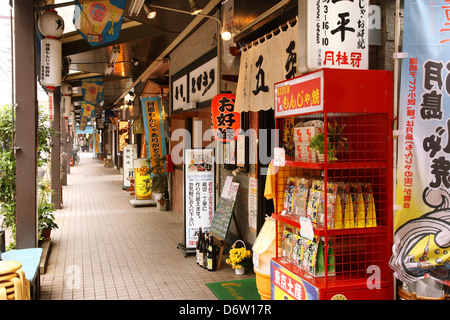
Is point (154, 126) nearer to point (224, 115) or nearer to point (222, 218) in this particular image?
point (224, 115)

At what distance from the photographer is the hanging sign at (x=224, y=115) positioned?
745cm

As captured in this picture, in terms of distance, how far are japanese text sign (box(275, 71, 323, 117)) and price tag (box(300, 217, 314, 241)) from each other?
42.3 inches

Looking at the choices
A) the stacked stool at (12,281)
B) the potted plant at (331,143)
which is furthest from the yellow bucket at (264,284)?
the stacked stool at (12,281)

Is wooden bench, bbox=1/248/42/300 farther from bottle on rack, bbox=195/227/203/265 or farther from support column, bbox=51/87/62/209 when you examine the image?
support column, bbox=51/87/62/209

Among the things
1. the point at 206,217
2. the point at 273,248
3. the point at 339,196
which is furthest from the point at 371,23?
the point at 206,217

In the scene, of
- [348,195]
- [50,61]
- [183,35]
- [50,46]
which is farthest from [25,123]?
[183,35]

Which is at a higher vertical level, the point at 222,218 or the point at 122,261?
the point at 222,218

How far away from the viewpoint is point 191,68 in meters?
11.1

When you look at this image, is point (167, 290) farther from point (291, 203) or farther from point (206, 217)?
point (291, 203)

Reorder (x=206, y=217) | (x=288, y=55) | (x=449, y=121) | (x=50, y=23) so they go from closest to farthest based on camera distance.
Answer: (x=449, y=121), (x=288, y=55), (x=50, y=23), (x=206, y=217)

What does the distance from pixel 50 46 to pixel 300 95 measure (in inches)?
206

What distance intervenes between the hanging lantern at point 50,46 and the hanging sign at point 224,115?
9.74 ft

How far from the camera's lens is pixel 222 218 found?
773 cm

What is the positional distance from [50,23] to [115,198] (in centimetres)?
1072
